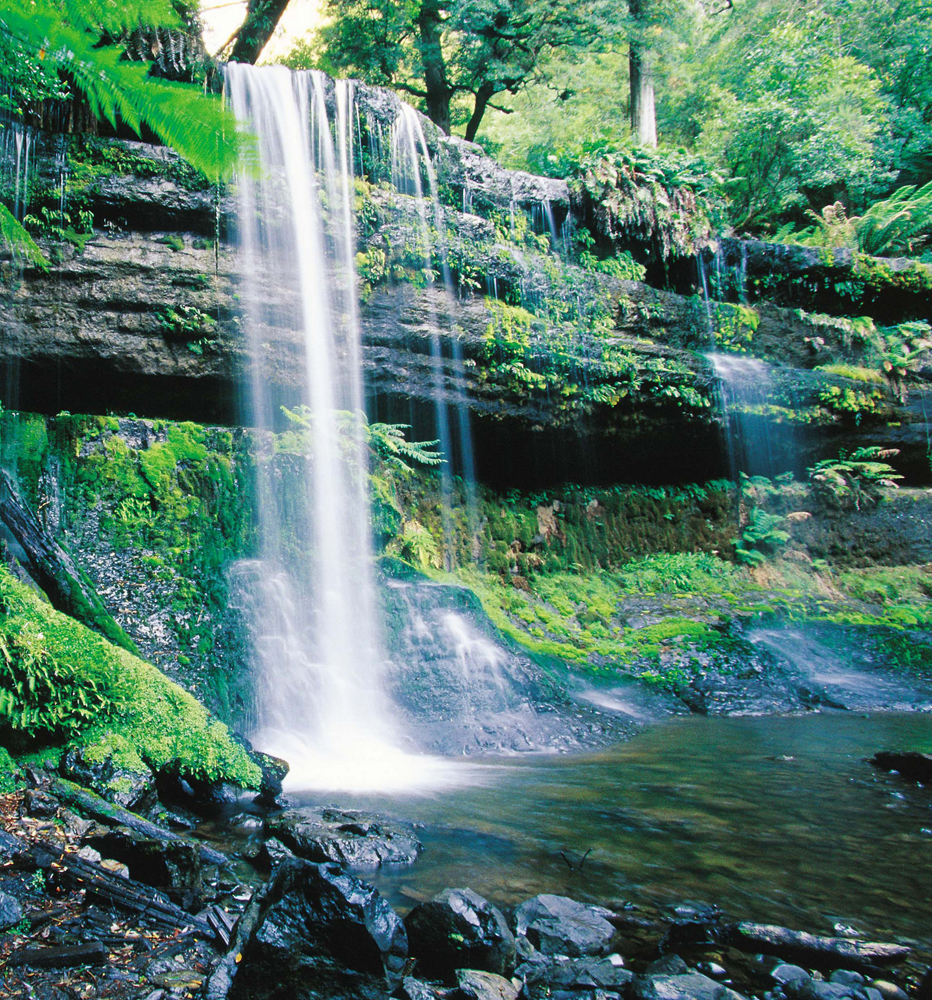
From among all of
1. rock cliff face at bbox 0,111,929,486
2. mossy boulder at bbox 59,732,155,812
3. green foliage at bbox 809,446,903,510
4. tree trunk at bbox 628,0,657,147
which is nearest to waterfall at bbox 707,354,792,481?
rock cliff face at bbox 0,111,929,486

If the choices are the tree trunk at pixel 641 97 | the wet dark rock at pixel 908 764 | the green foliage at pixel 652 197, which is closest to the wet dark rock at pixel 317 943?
the wet dark rock at pixel 908 764

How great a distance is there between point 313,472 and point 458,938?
21.7 feet

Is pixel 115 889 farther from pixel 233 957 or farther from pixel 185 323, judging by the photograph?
pixel 185 323

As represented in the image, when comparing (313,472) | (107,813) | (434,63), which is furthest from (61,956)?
(434,63)

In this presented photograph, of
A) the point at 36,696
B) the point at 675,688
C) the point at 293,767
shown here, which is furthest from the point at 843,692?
the point at 36,696

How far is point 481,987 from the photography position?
2.14m

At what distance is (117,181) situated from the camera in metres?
8.19

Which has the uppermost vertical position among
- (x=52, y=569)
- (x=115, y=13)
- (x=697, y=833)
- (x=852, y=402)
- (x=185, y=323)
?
(x=185, y=323)

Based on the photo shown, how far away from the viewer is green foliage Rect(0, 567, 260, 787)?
140 inches

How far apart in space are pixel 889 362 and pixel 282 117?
12764mm

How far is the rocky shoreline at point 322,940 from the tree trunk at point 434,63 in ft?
52.5

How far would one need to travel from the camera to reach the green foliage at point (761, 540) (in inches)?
494

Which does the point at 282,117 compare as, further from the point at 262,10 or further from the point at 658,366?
the point at 658,366

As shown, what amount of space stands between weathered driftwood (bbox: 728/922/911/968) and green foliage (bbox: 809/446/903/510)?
1203cm
